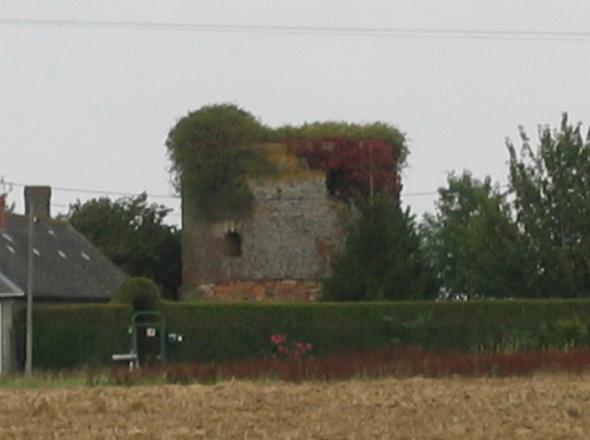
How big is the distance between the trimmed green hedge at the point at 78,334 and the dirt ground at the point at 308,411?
48.1 ft

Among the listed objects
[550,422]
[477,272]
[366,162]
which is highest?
[366,162]

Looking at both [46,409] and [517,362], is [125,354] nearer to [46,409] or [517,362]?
[517,362]

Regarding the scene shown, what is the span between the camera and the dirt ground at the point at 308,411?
18.9 m

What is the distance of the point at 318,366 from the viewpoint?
28750mm

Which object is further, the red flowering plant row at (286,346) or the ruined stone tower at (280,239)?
the ruined stone tower at (280,239)

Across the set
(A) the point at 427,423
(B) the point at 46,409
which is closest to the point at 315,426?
(A) the point at 427,423

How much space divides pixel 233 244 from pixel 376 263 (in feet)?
19.7

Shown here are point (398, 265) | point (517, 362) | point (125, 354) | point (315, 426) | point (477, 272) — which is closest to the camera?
point (315, 426)

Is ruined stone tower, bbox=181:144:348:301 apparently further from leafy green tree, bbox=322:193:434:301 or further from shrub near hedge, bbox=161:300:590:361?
shrub near hedge, bbox=161:300:590:361

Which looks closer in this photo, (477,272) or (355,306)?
(355,306)

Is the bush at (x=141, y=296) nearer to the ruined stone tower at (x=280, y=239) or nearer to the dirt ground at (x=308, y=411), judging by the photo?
the ruined stone tower at (x=280, y=239)

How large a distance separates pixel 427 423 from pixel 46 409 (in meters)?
5.52

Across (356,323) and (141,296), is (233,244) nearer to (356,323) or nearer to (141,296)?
(141,296)

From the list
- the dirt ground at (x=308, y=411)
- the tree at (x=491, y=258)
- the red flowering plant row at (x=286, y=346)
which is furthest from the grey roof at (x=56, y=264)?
the dirt ground at (x=308, y=411)
